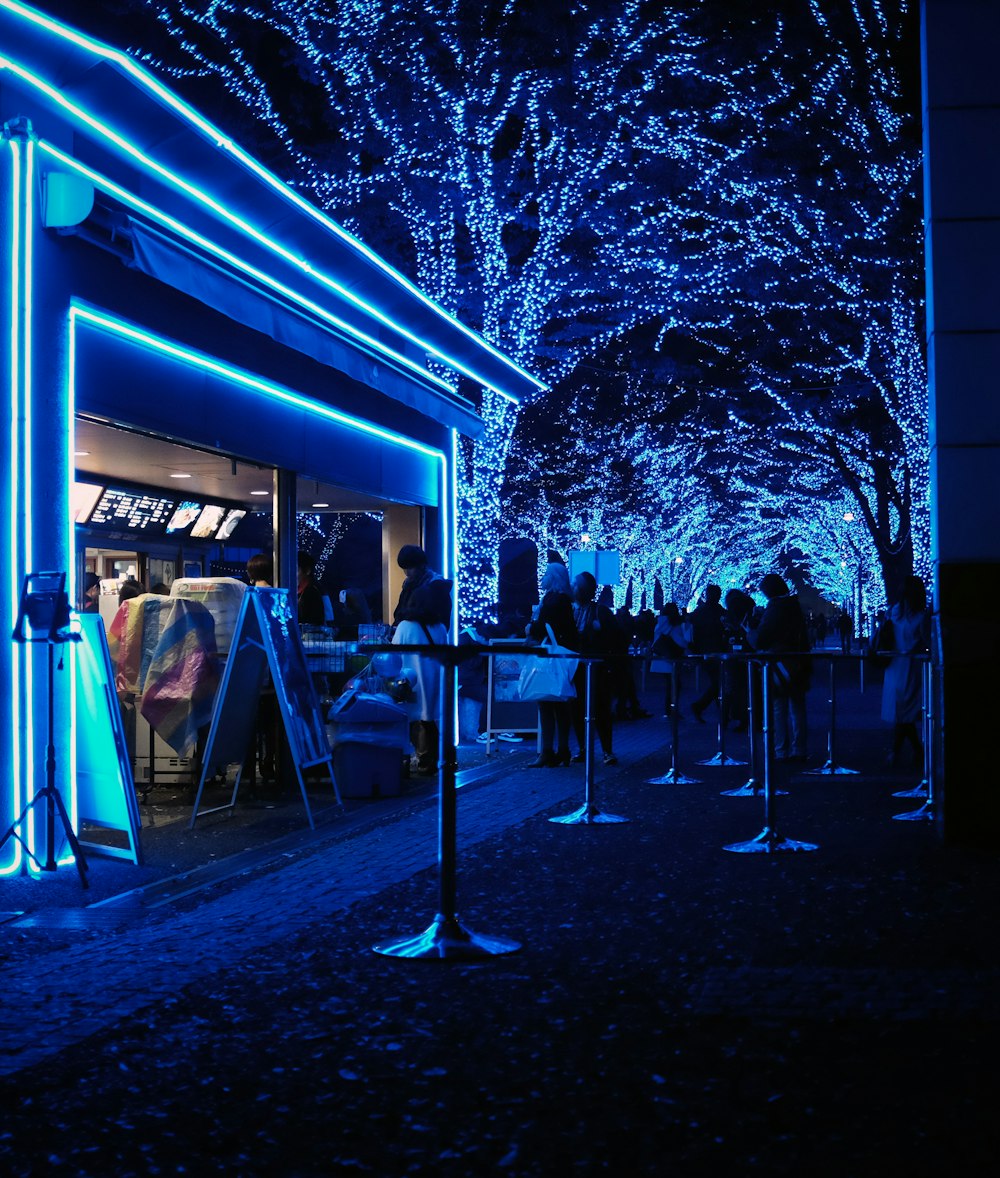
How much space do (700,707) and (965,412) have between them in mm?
13387

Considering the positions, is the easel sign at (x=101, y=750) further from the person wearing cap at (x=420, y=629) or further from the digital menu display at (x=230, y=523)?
the digital menu display at (x=230, y=523)

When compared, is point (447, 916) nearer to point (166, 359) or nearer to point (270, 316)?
point (166, 359)

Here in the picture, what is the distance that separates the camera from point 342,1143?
3885 millimetres

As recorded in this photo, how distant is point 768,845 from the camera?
892 centimetres

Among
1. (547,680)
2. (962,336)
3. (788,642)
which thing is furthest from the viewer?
(788,642)

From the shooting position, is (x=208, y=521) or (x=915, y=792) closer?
(x=915, y=792)

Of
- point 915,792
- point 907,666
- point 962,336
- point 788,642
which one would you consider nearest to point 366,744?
point 915,792

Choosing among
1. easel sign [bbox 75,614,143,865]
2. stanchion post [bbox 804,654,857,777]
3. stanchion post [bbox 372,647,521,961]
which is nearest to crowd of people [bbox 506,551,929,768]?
stanchion post [bbox 804,654,857,777]

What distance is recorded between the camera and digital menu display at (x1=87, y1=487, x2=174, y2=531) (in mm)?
15375

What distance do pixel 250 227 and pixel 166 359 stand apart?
3.86ft

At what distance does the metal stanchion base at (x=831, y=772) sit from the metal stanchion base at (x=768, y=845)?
4.88m

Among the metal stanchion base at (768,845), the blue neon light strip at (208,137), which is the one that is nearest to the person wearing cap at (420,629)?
the blue neon light strip at (208,137)

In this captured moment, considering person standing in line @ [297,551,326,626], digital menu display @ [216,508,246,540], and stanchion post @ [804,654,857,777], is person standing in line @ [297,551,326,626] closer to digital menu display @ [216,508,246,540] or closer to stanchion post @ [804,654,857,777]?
digital menu display @ [216,508,246,540]

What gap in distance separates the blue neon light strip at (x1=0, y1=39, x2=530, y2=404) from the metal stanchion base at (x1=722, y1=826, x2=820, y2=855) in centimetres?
560
